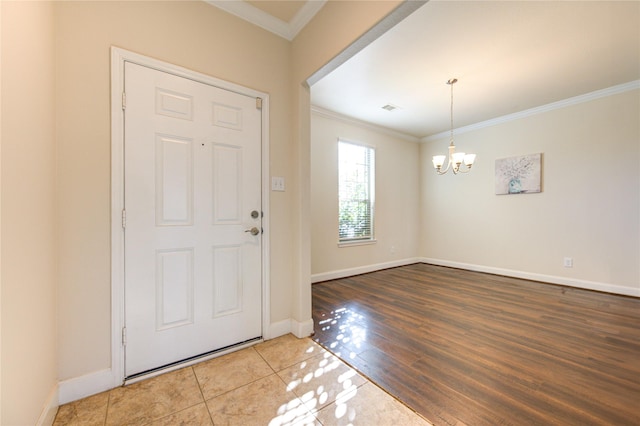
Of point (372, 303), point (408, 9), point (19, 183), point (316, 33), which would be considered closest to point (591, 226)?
point (372, 303)

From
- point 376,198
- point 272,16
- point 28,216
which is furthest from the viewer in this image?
point 376,198

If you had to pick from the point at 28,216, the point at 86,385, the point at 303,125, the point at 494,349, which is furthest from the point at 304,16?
the point at 494,349

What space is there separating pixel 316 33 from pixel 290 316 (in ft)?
8.02

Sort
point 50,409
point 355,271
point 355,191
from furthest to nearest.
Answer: point 355,191, point 355,271, point 50,409

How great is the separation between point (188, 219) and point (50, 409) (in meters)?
1.17

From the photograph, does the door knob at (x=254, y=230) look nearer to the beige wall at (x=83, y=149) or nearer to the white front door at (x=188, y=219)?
the white front door at (x=188, y=219)

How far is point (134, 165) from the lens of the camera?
1604mm

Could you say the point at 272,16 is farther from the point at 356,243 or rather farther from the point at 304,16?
the point at 356,243

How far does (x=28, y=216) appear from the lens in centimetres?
109

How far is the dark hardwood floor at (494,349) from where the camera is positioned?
4.58ft

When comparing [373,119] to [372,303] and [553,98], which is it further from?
[372,303]

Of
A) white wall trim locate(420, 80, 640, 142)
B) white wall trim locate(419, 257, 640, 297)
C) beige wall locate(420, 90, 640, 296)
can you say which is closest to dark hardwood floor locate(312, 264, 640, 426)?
white wall trim locate(419, 257, 640, 297)

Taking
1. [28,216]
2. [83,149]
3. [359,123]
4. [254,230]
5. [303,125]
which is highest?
[359,123]

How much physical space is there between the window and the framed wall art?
220cm
